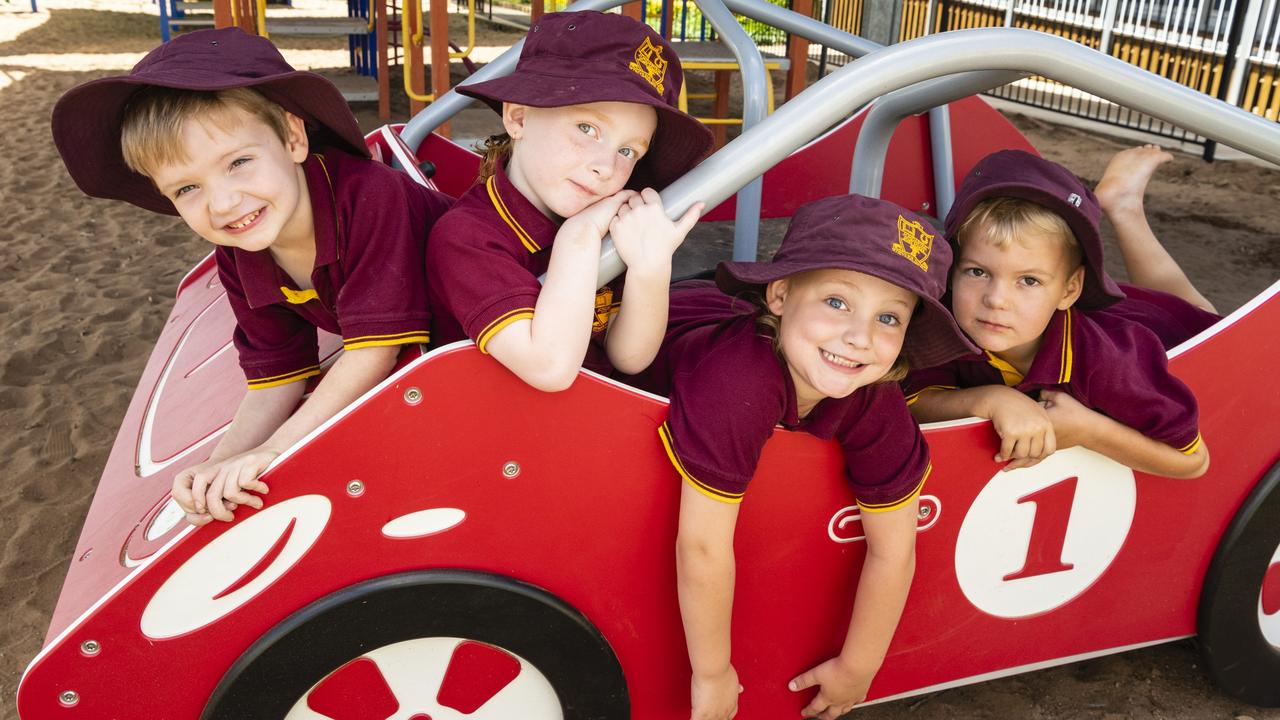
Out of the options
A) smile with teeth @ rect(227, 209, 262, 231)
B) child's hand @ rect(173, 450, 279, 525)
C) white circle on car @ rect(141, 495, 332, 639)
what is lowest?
white circle on car @ rect(141, 495, 332, 639)

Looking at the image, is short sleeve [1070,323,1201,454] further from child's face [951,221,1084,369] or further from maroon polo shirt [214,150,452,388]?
maroon polo shirt [214,150,452,388]

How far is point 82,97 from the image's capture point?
1047 millimetres

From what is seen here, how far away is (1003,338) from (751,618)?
50 centimetres

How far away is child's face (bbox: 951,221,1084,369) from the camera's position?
129 centimetres

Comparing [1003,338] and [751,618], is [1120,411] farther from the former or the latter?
[751,618]

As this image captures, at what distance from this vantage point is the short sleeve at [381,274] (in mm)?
1173

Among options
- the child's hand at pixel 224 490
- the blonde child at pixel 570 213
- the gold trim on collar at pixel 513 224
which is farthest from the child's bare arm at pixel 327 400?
the gold trim on collar at pixel 513 224

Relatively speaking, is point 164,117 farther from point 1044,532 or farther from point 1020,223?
point 1044,532

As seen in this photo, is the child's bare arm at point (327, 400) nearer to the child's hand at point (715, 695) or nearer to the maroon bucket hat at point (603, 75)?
the maroon bucket hat at point (603, 75)

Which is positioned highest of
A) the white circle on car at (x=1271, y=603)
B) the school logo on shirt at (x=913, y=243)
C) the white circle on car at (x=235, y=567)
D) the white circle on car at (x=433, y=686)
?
the school logo on shirt at (x=913, y=243)

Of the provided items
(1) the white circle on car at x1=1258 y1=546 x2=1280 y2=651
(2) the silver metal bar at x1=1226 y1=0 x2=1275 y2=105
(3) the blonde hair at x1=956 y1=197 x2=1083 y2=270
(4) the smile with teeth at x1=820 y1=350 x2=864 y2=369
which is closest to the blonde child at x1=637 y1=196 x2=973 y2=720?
(4) the smile with teeth at x1=820 y1=350 x2=864 y2=369

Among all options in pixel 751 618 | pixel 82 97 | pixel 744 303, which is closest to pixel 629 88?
pixel 744 303

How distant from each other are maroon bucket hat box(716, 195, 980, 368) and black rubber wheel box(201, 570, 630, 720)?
0.46m

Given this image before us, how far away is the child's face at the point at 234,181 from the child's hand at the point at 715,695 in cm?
76
